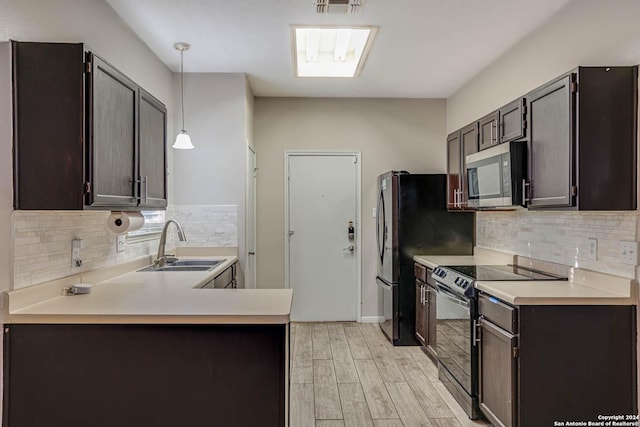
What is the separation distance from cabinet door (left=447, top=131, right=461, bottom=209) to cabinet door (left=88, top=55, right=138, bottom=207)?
274 centimetres

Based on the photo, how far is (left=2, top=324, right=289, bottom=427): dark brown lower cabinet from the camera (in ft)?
6.00

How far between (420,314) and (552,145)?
208 cm

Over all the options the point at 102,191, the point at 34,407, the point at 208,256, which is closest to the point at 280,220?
the point at 208,256

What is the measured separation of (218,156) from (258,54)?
3.28ft

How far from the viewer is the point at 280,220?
478 centimetres

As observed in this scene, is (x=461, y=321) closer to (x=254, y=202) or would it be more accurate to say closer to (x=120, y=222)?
(x=120, y=222)

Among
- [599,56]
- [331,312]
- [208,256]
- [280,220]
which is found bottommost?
[331,312]

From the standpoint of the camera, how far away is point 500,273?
2963 mm

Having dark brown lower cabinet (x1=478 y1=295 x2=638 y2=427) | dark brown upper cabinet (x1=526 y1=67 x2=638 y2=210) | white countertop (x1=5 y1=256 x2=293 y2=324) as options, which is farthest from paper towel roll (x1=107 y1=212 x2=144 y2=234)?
dark brown upper cabinet (x1=526 y1=67 x2=638 y2=210)

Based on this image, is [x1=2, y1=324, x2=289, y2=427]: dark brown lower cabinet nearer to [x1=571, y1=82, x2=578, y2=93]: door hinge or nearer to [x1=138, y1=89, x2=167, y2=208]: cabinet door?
[x1=138, y1=89, x2=167, y2=208]: cabinet door

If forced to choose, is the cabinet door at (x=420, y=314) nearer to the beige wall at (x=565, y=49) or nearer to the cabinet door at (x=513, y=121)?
the cabinet door at (x=513, y=121)

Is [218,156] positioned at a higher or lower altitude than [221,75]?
lower

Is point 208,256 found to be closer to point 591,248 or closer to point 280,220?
point 280,220

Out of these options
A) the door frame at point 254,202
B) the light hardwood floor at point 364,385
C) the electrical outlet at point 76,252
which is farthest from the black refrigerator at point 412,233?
the electrical outlet at point 76,252
